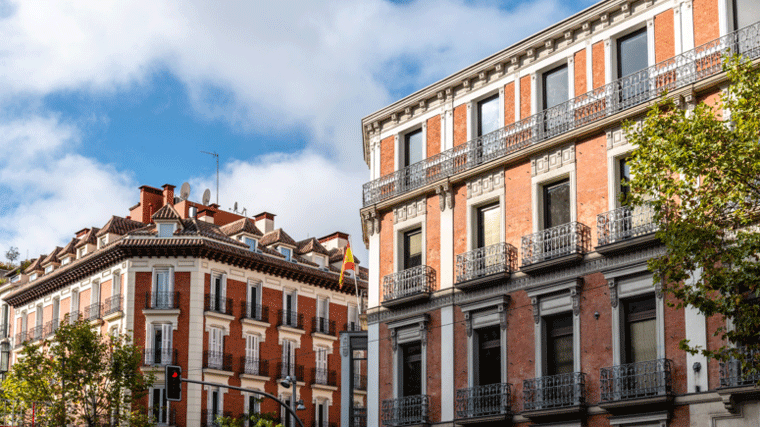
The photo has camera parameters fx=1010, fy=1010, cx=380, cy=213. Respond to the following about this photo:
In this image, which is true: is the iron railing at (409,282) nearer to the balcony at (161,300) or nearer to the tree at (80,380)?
the tree at (80,380)

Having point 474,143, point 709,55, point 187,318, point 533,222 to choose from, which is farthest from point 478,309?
point 187,318

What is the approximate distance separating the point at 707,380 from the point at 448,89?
13305 millimetres

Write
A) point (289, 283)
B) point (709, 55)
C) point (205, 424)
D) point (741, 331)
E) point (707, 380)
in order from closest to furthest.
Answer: point (741, 331)
point (707, 380)
point (709, 55)
point (205, 424)
point (289, 283)

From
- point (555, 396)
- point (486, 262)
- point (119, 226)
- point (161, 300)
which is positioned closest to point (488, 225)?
point (486, 262)

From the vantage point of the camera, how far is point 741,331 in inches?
785

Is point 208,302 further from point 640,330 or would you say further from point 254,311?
point 640,330

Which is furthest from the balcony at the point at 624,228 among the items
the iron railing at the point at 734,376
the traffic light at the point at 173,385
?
the traffic light at the point at 173,385

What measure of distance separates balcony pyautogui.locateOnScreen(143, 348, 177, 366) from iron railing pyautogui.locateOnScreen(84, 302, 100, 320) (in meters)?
4.92

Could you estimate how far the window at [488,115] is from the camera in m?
32.0

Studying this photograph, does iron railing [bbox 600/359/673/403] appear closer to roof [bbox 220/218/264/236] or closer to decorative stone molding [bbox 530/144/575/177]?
decorative stone molding [bbox 530/144/575/177]

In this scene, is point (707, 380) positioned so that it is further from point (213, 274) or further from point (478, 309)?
point (213, 274)

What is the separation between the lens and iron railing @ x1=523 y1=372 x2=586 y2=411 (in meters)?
26.9

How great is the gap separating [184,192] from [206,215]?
7.52ft

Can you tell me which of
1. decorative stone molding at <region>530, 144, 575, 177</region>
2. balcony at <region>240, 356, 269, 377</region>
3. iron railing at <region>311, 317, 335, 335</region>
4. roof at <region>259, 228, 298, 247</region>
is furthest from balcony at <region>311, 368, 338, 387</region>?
decorative stone molding at <region>530, 144, 575, 177</region>
